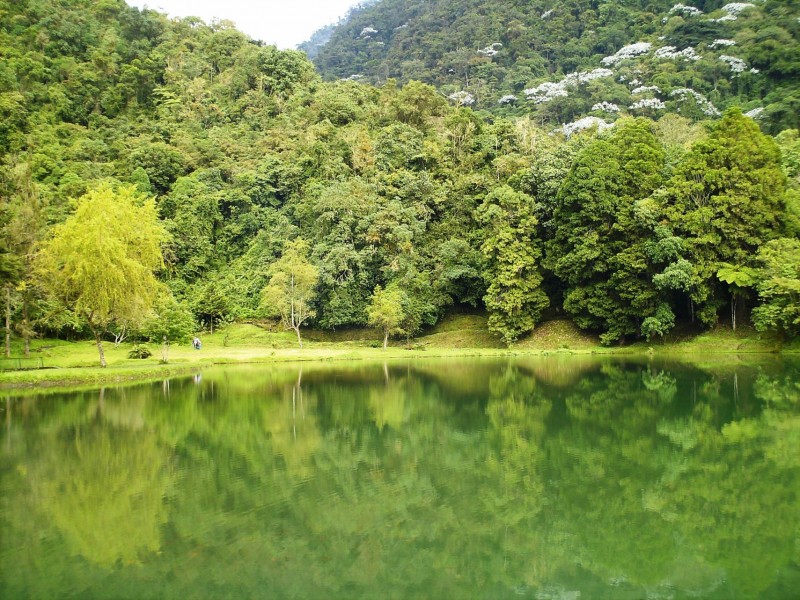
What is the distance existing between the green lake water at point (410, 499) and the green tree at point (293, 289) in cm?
2934

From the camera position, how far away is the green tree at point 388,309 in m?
50.1

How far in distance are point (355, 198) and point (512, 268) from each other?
17483 mm

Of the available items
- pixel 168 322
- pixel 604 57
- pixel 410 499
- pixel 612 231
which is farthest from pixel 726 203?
pixel 604 57

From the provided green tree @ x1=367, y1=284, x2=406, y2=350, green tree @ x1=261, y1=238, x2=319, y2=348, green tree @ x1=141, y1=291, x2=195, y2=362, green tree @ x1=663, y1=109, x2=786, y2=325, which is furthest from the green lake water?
green tree @ x1=261, y1=238, x2=319, y2=348

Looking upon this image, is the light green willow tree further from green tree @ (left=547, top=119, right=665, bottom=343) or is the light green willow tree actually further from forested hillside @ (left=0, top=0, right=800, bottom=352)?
green tree @ (left=547, top=119, right=665, bottom=343)

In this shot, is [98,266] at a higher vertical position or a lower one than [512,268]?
lower

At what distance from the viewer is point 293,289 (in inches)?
2083

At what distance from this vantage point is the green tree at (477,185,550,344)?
166ft

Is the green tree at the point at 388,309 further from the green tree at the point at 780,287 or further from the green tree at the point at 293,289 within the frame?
the green tree at the point at 780,287

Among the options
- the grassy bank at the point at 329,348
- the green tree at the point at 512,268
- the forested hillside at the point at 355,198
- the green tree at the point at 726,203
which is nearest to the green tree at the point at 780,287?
the forested hillside at the point at 355,198

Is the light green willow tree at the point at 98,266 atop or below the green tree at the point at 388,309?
atop

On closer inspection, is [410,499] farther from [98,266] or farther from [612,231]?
[612,231]

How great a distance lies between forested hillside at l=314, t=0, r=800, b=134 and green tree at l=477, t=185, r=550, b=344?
30431mm

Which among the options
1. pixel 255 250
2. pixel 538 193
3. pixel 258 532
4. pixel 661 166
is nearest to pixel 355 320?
pixel 255 250
